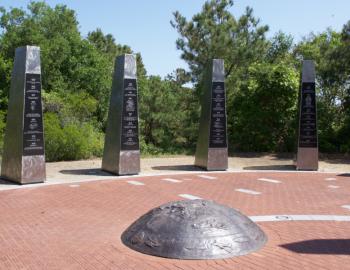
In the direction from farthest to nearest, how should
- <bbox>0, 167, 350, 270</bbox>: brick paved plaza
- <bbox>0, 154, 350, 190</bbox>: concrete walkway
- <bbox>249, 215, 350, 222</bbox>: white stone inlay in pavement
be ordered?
<bbox>0, 154, 350, 190</bbox>: concrete walkway → <bbox>249, 215, 350, 222</bbox>: white stone inlay in pavement → <bbox>0, 167, 350, 270</bbox>: brick paved plaza

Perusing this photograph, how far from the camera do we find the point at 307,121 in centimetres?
1491

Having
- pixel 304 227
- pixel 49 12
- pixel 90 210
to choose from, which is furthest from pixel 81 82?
pixel 304 227

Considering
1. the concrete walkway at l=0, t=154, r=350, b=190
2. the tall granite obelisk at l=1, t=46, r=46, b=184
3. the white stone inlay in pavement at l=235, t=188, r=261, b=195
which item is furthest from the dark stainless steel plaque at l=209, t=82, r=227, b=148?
the tall granite obelisk at l=1, t=46, r=46, b=184

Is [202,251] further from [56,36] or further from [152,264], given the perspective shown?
[56,36]

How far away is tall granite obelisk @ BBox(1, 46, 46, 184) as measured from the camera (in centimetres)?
1149

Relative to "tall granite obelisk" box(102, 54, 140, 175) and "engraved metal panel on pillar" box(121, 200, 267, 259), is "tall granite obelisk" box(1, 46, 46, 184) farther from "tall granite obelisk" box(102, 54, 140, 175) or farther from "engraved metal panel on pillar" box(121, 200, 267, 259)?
"engraved metal panel on pillar" box(121, 200, 267, 259)

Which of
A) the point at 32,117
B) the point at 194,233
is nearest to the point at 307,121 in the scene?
the point at 32,117

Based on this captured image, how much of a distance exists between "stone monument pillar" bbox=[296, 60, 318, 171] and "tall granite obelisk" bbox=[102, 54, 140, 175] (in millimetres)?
5469

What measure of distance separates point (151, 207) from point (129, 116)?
486 cm

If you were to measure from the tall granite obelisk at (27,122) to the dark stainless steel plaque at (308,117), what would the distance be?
27.0 feet

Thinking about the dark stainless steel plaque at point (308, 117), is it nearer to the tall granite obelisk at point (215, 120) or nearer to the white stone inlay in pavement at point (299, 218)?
the tall granite obelisk at point (215, 120)

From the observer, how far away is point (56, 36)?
25984 mm

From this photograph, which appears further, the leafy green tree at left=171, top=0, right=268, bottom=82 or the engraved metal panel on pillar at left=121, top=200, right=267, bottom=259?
the leafy green tree at left=171, top=0, right=268, bottom=82

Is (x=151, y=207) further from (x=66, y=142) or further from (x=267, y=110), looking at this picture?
(x=267, y=110)
